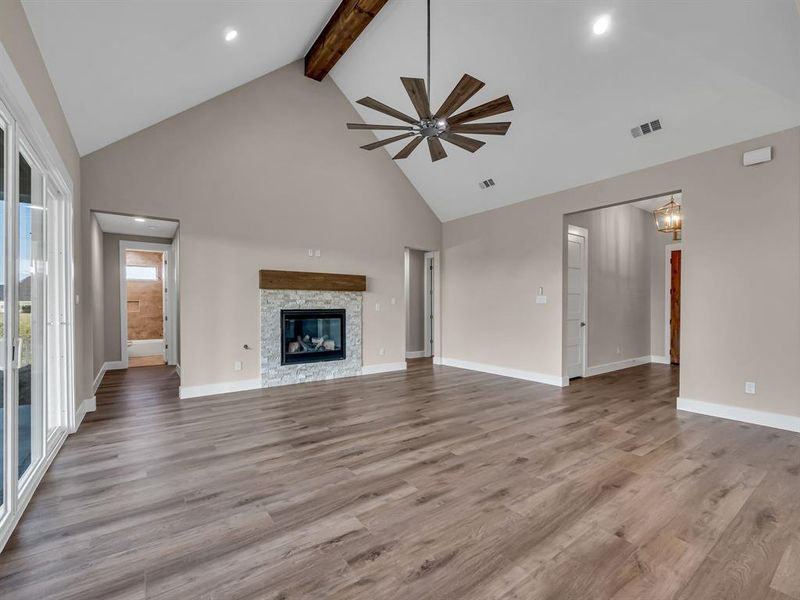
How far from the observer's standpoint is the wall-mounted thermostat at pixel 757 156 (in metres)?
3.79

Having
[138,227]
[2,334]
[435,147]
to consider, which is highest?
[435,147]

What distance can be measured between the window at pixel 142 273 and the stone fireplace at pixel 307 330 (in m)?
6.39

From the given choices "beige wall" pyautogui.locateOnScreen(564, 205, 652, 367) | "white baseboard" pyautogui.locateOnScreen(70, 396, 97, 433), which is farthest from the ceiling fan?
"white baseboard" pyautogui.locateOnScreen(70, 396, 97, 433)

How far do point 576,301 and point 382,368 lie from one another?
3491mm

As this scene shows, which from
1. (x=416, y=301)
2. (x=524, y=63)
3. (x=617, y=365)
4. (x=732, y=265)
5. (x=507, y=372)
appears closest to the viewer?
(x=732, y=265)

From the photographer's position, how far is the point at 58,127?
10.1 ft

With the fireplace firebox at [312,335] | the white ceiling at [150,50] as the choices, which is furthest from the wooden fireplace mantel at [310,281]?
the white ceiling at [150,50]

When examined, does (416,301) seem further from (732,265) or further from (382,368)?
(732,265)

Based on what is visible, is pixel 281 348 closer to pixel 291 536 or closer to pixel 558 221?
pixel 291 536

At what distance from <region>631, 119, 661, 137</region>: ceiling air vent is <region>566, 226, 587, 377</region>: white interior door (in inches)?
75.3

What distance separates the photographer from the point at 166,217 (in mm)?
4773

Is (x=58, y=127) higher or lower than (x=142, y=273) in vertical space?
higher

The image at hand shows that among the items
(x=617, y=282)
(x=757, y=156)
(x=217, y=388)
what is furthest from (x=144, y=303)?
(x=757, y=156)

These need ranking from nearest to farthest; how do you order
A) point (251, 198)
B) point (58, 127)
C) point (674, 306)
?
1. point (58, 127)
2. point (251, 198)
3. point (674, 306)
